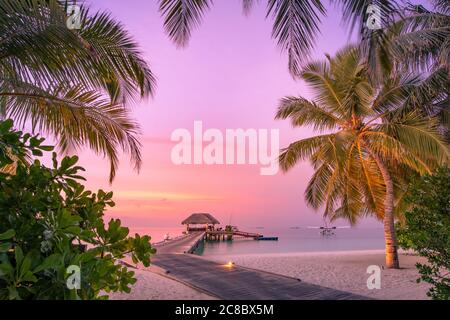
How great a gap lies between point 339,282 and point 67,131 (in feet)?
Result: 23.5

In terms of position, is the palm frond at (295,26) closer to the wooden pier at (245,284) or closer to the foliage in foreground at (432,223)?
the foliage in foreground at (432,223)

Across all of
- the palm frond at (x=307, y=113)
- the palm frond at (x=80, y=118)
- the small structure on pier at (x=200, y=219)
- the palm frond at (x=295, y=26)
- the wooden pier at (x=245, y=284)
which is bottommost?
the small structure on pier at (x=200, y=219)

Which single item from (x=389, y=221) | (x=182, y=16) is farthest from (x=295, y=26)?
(x=389, y=221)

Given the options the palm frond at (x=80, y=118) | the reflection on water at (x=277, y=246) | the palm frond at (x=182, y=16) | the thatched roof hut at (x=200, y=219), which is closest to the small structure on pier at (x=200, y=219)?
the thatched roof hut at (x=200, y=219)

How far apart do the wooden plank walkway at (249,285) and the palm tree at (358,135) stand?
4.48 meters

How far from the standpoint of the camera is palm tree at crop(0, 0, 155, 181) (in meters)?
3.72

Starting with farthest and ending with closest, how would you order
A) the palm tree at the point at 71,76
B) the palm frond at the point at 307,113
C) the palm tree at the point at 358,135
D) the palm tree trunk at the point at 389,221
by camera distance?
the palm frond at the point at 307,113
the palm tree trunk at the point at 389,221
the palm tree at the point at 358,135
the palm tree at the point at 71,76

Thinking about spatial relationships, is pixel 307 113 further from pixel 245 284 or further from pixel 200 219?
pixel 200 219

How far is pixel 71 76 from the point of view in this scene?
4406 mm

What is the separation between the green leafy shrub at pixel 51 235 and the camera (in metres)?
0.94

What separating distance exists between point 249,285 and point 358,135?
684 cm

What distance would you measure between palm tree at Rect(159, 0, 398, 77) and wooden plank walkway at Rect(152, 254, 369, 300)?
3.97 meters
